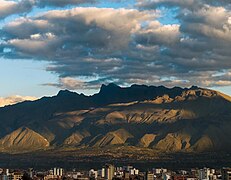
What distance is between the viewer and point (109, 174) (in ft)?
653

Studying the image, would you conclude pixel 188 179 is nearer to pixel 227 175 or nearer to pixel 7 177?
pixel 227 175

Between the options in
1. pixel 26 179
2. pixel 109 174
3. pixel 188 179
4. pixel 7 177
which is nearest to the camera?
pixel 26 179

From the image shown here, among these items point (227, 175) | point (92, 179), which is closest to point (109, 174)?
point (92, 179)

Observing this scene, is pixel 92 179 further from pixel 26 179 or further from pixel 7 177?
pixel 26 179

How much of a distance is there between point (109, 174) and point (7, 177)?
160ft

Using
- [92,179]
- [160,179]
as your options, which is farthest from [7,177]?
[160,179]

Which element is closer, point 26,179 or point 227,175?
point 26,179

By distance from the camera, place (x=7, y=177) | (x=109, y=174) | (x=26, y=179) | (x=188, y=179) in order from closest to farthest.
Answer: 1. (x=26, y=179)
2. (x=7, y=177)
3. (x=188, y=179)
4. (x=109, y=174)

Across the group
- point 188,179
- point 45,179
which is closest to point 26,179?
point 45,179

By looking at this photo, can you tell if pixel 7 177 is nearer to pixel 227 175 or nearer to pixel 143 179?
pixel 143 179

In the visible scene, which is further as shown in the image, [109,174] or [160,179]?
[109,174]

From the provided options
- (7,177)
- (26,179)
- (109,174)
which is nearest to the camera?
(26,179)

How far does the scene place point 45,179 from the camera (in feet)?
577

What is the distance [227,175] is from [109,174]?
157 feet
